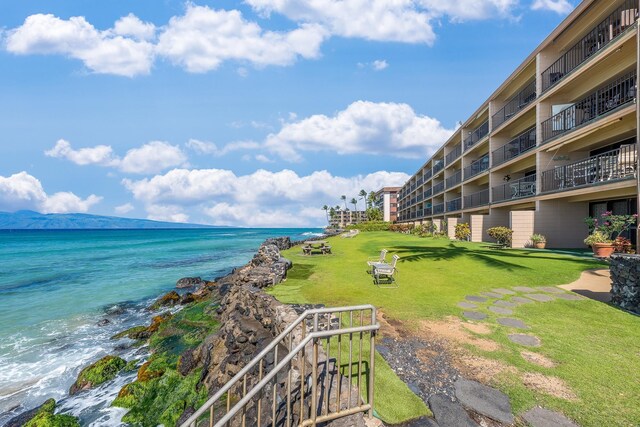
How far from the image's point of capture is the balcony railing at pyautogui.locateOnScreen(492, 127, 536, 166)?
2062cm

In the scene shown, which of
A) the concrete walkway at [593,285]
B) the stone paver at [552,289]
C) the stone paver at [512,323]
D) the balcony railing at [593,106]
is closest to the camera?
the stone paver at [512,323]

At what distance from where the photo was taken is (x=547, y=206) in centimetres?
1786

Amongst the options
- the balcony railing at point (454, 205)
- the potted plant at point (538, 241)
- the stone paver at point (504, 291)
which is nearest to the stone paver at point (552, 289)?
the stone paver at point (504, 291)

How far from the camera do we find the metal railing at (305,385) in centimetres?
274

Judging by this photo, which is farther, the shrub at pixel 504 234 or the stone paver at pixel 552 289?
the shrub at pixel 504 234

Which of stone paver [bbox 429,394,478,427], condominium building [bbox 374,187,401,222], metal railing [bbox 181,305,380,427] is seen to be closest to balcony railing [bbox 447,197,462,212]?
metal railing [bbox 181,305,380,427]

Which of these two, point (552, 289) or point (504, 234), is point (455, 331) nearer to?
point (552, 289)

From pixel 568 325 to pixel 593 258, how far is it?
9.39 metres

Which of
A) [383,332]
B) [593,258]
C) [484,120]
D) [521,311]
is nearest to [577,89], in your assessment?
[593,258]

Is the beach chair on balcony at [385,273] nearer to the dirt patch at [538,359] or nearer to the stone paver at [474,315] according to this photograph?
the stone paver at [474,315]

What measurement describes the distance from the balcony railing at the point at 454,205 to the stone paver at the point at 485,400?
3171cm

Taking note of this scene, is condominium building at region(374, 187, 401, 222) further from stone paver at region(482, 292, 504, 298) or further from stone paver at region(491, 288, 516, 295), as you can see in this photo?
stone paver at region(482, 292, 504, 298)

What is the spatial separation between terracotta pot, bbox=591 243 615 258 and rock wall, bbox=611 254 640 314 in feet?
24.5

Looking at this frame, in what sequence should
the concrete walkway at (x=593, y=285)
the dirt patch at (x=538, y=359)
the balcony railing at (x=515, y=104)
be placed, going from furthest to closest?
1. the balcony railing at (x=515, y=104)
2. the concrete walkway at (x=593, y=285)
3. the dirt patch at (x=538, y=359)
